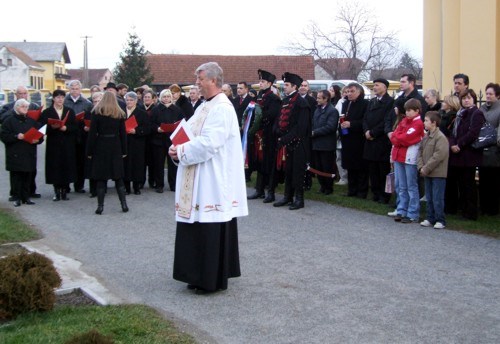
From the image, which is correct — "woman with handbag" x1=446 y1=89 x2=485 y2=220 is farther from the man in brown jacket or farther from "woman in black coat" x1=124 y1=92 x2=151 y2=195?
"woman in black coat" x1=124 y1=92 x2=151 y2=195

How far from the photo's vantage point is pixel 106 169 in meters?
11.4

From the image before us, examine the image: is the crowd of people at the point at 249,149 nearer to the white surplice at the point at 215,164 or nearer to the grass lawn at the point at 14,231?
the white surplice at the point at 215,164

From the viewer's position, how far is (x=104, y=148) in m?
11.5

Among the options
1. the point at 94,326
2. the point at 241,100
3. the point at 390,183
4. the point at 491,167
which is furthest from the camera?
the point at 241,100

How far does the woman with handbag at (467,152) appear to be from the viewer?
9.76 m

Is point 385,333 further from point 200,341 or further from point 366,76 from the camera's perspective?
point 366,76

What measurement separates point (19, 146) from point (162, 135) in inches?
119

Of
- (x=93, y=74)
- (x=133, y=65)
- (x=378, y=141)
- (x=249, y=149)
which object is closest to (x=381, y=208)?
(x=378, y=141)

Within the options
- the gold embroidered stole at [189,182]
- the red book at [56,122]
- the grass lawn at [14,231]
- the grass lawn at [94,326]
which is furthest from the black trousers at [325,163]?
the grass lawn at [94,326]

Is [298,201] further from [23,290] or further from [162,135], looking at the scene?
[23,290]

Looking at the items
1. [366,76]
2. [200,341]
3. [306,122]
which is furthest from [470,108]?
[366,76]

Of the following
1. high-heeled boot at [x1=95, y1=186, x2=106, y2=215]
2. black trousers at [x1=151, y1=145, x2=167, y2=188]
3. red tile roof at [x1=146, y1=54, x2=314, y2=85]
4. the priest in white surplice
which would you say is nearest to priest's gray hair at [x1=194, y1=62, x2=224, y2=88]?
the priest in white surplice

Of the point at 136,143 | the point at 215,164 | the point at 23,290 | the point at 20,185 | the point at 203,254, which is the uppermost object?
the point at 136,143

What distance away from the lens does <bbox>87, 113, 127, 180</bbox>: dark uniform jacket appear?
11.4 metres
